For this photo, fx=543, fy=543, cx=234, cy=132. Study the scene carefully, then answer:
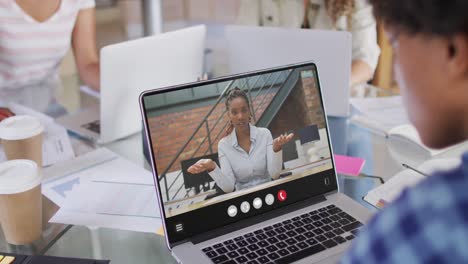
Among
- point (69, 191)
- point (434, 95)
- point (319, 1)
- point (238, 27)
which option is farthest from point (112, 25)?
point (434, 95)

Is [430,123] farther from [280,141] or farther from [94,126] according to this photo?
[94,126]

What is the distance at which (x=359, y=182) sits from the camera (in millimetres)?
1225

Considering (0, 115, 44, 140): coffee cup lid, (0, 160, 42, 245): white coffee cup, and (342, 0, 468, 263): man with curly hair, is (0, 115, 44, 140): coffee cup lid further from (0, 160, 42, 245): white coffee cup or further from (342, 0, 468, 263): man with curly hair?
(342, 0, 468, 263): man with curly hair

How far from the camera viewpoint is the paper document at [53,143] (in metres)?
1.32

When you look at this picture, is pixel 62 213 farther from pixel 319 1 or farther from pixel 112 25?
pixel 112 25

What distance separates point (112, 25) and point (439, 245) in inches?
185

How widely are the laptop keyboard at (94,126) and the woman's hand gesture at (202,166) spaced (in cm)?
56

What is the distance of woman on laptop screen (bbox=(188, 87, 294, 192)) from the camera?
101 cm

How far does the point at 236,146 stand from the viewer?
1024mm

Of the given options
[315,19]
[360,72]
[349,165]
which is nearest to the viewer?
[349,165]

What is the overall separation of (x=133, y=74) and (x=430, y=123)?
90cm

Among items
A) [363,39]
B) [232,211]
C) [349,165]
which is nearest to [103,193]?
[232,211]

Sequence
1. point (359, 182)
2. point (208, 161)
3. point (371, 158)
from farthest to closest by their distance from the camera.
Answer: point (371, 158) → point (359, 182) → point (208, 161)

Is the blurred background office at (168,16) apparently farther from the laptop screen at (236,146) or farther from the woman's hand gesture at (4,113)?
the laptop screen at (236,146)
